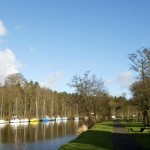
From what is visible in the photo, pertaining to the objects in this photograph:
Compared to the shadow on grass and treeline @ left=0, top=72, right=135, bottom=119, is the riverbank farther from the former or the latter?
treeline @ left=0, top=72, right=135, bottom=119

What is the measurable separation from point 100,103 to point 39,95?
59473mm

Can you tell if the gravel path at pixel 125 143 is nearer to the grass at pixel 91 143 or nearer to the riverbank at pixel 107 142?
the riverbank at pixel 107 142

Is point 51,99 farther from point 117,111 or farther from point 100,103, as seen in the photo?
point 100,103

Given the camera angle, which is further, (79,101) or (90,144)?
(79,101)

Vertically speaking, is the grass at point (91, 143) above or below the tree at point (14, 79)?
below

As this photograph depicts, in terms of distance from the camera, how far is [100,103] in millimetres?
98000

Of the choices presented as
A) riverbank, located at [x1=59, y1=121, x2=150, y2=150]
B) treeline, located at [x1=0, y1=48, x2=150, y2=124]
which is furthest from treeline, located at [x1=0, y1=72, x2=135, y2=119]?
riverbank, located at [x1=59, y1=121, x2=150, y2=150]

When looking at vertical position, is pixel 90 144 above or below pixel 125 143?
above

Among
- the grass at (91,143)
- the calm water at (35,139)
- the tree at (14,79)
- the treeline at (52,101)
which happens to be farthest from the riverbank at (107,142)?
the tree at (14,79)

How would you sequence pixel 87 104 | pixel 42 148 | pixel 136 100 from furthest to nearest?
pixel 87 104, pixel 136 100, pixel 42 148

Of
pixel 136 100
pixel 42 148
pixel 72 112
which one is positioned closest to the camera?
pixel 42 148

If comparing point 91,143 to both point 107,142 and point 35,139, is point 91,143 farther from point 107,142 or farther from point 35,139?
point 35,139

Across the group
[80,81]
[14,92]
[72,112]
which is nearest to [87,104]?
[80,81]

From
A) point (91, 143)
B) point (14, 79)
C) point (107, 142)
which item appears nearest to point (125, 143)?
point (107, 142)
